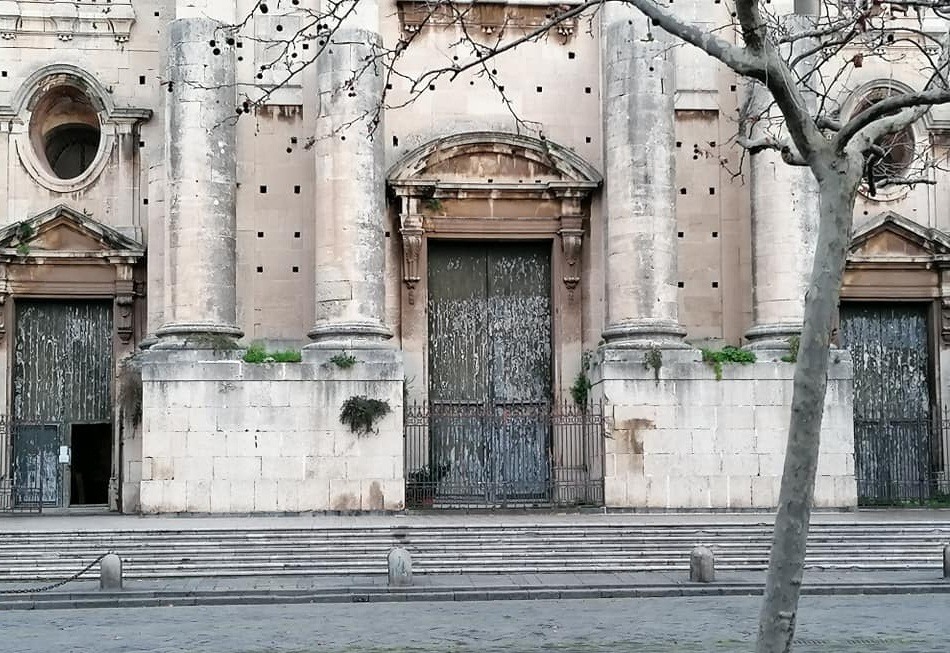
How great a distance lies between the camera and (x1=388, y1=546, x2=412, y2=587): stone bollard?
2109 cm

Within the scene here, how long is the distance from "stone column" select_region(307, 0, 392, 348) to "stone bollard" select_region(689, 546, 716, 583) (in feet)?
31.5

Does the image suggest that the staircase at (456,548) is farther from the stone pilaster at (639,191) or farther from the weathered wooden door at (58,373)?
the weathered wooden door at (58,373)

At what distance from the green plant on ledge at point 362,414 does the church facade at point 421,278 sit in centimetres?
10

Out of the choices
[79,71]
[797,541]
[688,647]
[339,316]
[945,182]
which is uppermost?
[79,71]

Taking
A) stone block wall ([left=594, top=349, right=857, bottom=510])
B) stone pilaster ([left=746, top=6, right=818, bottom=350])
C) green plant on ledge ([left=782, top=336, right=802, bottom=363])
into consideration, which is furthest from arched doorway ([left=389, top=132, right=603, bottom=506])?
green plant on ledge ([left=782, top=336, right=802, bottom=363])

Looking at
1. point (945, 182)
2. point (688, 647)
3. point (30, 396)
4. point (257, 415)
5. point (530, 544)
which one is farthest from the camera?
point (945, 182)

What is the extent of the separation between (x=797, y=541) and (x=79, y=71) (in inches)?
986

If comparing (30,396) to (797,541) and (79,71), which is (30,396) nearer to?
(79,71)

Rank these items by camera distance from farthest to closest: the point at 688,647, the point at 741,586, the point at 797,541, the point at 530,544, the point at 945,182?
the point at 945,182 < the point at 530,544 < the point at 741,586 < the point at 688,647 < the point at 797,541

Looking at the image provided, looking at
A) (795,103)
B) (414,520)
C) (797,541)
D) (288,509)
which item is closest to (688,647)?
(797,541)

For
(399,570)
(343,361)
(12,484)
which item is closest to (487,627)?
(399,570)

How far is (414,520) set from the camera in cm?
2677

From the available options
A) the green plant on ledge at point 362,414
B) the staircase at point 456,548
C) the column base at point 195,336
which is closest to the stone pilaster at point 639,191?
the green plant on ledge at point 362,414

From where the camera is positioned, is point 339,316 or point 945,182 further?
point 945,182
